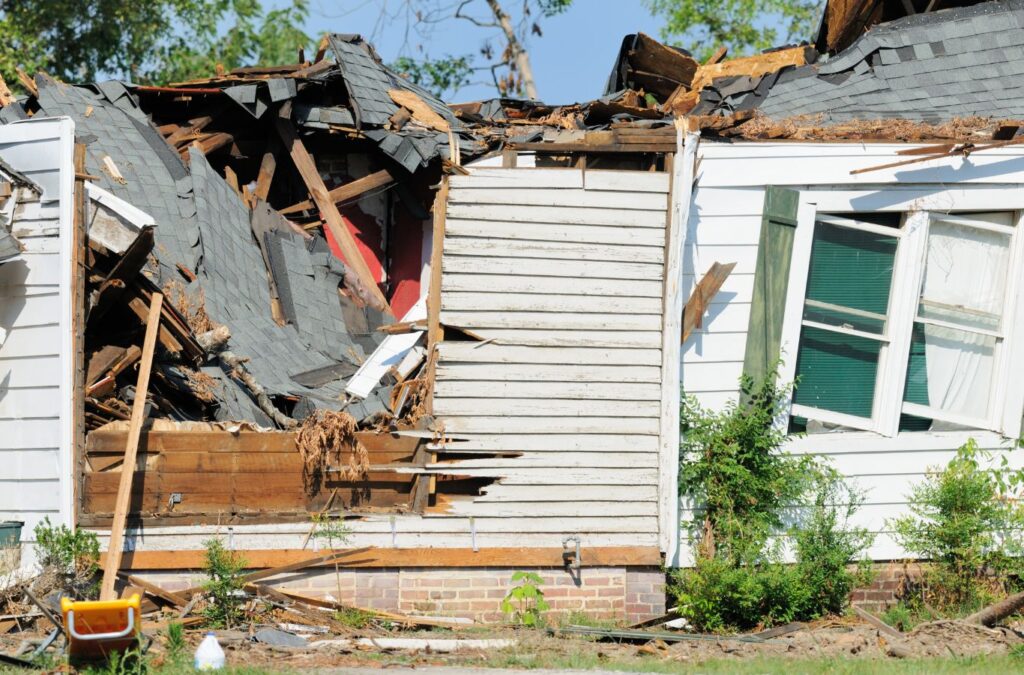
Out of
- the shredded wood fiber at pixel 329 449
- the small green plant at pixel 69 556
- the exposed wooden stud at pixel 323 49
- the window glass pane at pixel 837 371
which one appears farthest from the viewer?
the exposed wooden stud at pixel 323 49

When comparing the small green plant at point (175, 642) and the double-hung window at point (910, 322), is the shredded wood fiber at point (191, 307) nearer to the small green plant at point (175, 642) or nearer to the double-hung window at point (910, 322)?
the small green plant at point (175, 642)

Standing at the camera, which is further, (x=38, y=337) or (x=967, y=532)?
(x=967, y=532)

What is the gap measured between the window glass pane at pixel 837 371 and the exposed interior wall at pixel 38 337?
5.17 meters

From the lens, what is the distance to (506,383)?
27.9 feet

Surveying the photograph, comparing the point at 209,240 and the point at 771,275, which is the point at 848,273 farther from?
the point at 209,240

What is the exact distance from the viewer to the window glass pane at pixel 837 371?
909 cm

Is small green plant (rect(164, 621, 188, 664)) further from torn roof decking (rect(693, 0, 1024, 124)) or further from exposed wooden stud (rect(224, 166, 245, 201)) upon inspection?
torn roof decking (rect(693, 0, 1024, 124))

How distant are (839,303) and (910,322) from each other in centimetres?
53

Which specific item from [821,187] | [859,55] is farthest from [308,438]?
[859,55]

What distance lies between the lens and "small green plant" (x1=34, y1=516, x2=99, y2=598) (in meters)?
7.74

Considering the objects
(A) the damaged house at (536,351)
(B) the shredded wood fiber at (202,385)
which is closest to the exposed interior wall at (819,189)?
(A) the damaged house at (536,351)

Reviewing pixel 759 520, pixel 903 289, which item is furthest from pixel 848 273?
pixel 759 520

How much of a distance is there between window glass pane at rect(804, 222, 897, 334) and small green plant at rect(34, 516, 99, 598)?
527 cm

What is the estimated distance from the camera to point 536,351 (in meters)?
8.55
